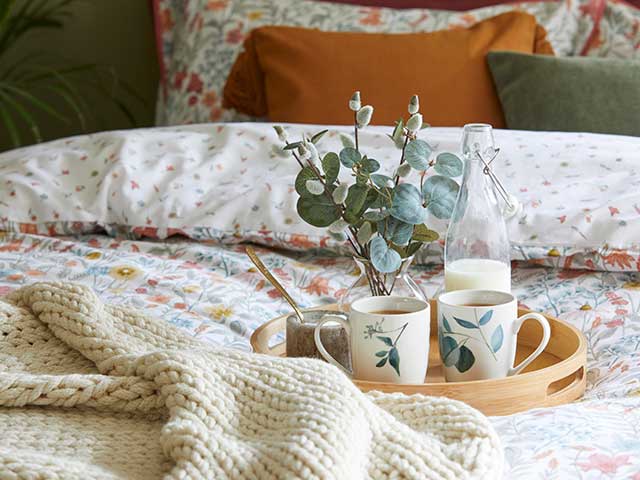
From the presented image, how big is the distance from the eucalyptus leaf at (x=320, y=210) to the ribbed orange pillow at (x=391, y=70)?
106 cm

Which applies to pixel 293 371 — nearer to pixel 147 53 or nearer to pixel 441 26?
pixel 441 26

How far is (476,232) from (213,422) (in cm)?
46

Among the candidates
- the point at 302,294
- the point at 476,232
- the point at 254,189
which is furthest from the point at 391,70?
the point at 476,232

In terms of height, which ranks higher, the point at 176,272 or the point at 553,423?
the point at 553,423

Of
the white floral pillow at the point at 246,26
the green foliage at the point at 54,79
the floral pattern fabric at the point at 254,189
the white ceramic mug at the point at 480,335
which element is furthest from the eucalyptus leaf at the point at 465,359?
the green foliage at the point at 54,79

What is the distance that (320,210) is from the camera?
3.54 feet

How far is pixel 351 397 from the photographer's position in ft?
2.64

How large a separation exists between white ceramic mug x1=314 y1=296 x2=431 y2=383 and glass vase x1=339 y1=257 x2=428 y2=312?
7cm

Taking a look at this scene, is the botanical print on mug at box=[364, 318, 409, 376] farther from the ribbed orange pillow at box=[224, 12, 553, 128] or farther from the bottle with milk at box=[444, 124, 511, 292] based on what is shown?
the ribbed orange pillow at box=[224, 12, 553, 128]

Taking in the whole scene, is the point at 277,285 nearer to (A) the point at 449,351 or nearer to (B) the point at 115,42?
(A) the point at 449,351

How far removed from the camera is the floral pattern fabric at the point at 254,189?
4.78 feet

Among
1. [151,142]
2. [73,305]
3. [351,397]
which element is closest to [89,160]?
[151,142]

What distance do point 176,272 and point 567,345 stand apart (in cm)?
63

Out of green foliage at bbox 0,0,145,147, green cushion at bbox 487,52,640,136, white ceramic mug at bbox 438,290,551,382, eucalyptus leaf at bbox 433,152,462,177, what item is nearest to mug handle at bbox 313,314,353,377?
white ceramic mug at bbox 438,290,551,382
